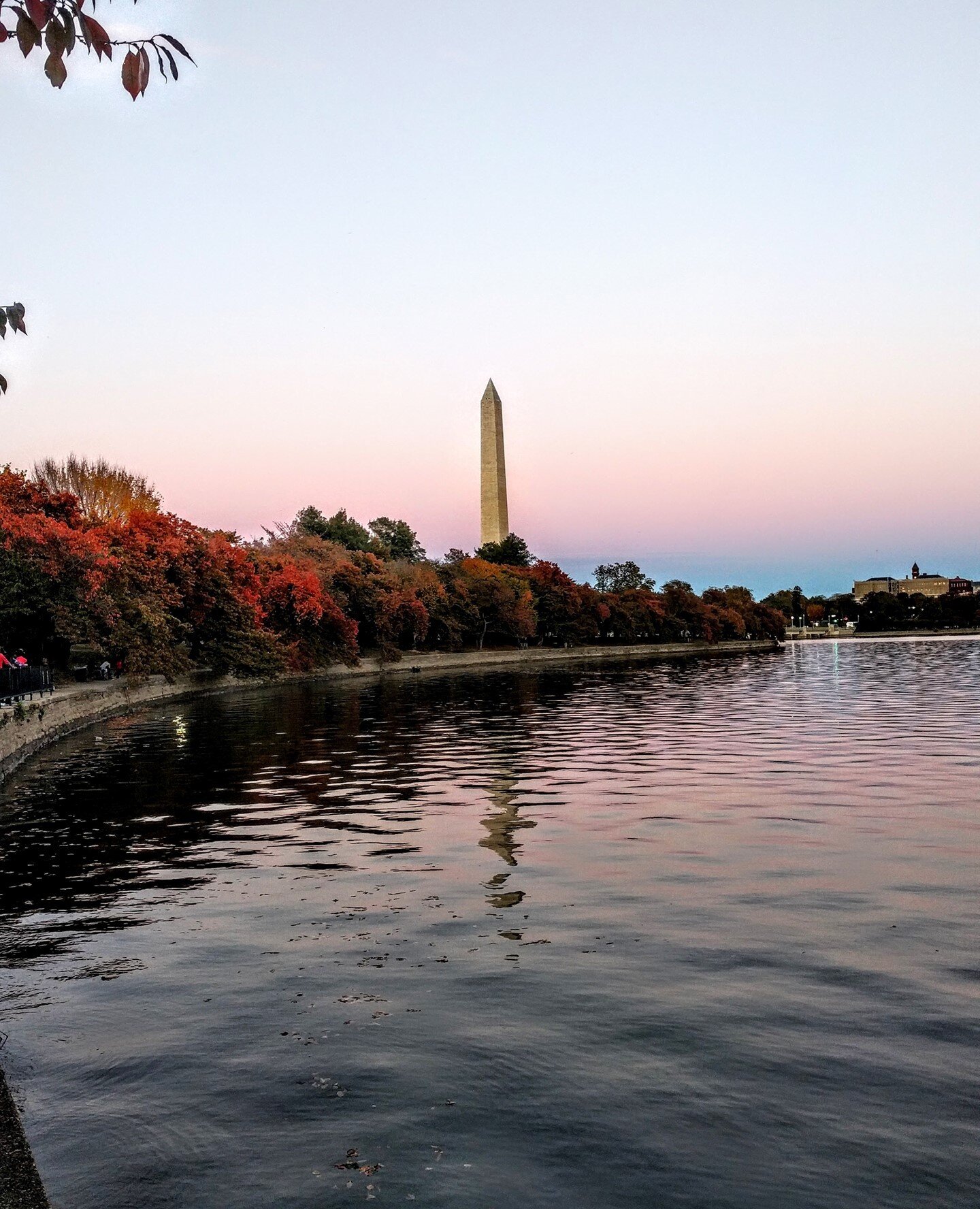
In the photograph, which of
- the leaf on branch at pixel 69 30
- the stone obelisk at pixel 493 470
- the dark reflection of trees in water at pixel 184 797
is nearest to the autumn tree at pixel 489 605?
the stone obelisk at pixel 493 470

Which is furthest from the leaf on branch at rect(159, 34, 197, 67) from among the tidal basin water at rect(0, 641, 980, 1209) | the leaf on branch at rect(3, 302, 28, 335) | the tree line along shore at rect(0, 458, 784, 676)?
the tree line along shore at rect(0, 458, 784, 676)

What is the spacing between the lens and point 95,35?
4227mm

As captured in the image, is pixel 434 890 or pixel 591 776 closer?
pixel 434 890

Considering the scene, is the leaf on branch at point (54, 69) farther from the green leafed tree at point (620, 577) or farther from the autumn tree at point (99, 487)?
the green leafed tree at point (620, 577)

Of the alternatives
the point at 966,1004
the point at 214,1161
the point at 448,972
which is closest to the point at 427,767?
the point at 448,972

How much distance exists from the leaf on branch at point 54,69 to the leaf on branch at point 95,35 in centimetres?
13

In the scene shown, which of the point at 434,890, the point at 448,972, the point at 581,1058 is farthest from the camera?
the point at 434,890

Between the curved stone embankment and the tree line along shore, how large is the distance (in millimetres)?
1232

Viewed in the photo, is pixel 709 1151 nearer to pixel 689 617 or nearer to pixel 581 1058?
pixel 581 1058

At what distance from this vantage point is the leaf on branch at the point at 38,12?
4.06 meters

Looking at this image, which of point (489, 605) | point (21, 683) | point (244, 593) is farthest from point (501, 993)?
point (489, 605)

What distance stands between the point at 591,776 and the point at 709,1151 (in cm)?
1815

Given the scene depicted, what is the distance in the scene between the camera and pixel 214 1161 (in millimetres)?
6539

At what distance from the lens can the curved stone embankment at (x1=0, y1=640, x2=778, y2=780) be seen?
3075 cm
